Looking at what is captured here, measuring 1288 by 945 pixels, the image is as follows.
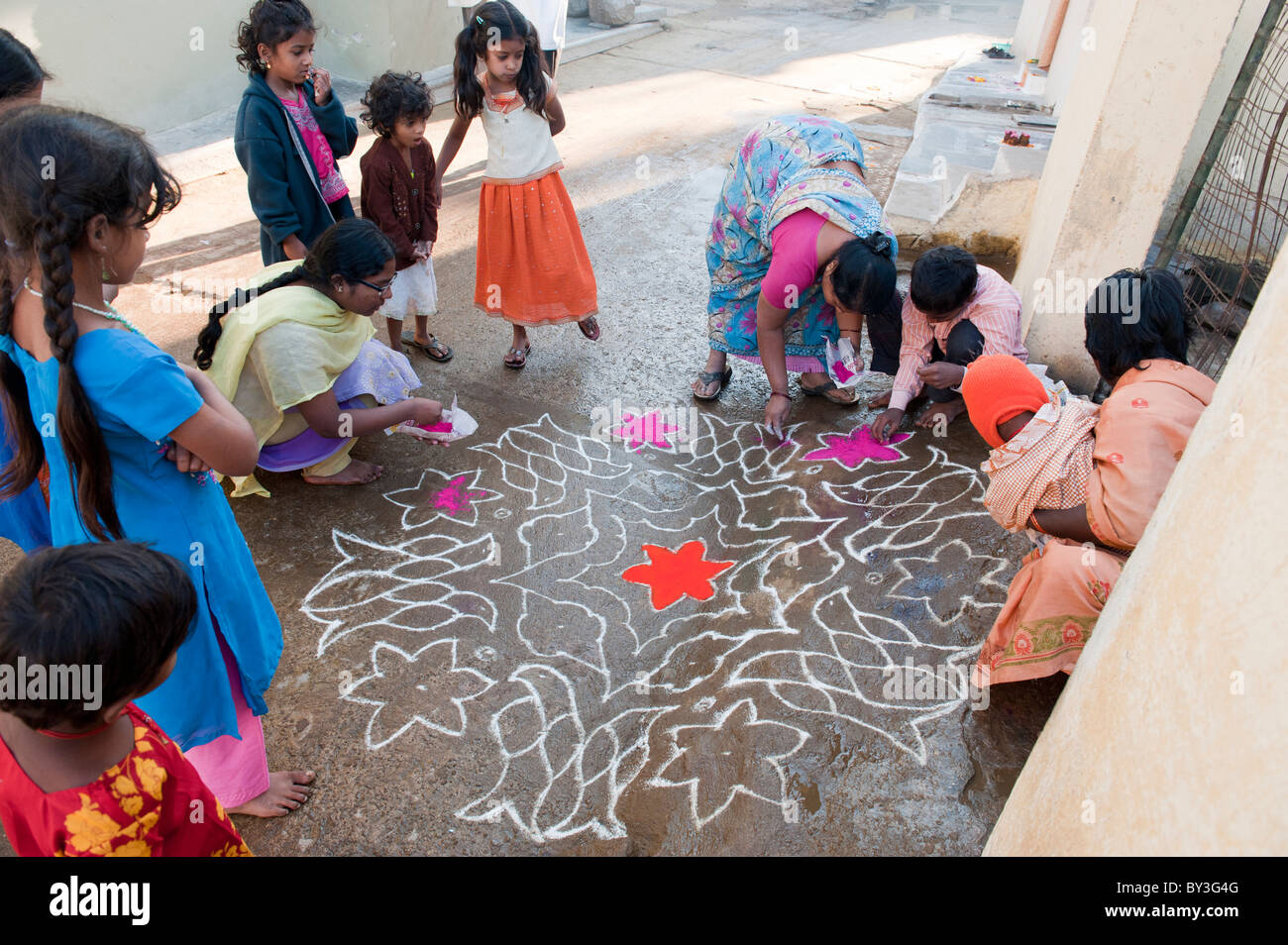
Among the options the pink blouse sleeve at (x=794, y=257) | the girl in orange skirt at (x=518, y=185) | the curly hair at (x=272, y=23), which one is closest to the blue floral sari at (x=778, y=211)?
the pink blouse sleeve at (x=794, y=257)

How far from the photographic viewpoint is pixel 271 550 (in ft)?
9.16

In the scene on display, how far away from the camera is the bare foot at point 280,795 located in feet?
6.49

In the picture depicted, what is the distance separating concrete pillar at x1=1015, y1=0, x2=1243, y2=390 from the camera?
9.46ft

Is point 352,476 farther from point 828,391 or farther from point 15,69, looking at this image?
point 828,391

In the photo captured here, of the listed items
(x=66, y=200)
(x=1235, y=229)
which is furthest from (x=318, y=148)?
(x=1235, y=229)

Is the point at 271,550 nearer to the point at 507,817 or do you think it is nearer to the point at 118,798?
the point at 507,817

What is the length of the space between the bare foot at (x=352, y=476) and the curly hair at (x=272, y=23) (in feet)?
Result: 4.61

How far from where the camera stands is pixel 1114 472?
193 centimetres

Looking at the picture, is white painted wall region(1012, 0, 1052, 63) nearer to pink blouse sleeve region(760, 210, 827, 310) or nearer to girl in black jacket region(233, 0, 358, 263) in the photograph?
pink blouse sleeve region(760, 210, 827, 310)

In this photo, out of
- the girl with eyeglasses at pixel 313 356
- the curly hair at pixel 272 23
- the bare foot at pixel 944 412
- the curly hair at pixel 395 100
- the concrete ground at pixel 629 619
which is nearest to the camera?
the concrete ground at pixel 629 619

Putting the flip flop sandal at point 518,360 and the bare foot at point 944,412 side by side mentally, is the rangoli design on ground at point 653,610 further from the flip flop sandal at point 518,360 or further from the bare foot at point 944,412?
the flip flop sandal at point 518,360

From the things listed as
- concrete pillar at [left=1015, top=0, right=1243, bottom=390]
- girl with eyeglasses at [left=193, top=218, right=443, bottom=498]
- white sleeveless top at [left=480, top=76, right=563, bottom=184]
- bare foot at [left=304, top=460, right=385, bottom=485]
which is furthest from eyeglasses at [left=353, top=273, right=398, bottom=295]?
concrete pillar at [left=1015, top=0, right=1243, bottom=390]
